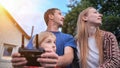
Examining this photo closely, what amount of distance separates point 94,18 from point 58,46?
1.75 ft

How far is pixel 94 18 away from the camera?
2764mm

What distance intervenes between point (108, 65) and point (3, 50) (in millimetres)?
10222

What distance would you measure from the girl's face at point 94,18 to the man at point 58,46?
24cm

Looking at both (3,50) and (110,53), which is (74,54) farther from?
(3,50)

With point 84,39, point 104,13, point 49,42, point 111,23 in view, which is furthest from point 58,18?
point 104,13

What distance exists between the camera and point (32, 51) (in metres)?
1.50

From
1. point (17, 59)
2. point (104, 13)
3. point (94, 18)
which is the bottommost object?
point (17, 59)

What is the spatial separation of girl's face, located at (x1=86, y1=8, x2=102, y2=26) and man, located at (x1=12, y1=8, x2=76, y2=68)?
0.80ft

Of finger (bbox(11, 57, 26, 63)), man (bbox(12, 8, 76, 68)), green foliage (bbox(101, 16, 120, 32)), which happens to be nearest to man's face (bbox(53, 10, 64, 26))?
man (bbox(12, 8, 76, 68))

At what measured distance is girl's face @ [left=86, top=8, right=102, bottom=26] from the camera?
2.74 meters

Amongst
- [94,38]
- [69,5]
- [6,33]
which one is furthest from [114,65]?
[69,5]

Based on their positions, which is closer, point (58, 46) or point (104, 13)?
point (58, 46)

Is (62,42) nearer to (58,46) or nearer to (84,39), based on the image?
(58,46)

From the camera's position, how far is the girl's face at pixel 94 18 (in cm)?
274
